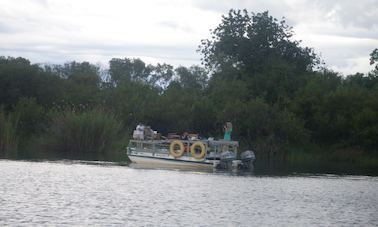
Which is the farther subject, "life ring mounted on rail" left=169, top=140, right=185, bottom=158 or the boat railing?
"life ring mounted on rail" left=169, top=140, right=185, bottom=158

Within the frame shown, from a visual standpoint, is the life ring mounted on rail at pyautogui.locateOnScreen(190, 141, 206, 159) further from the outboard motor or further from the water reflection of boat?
the outboard motor

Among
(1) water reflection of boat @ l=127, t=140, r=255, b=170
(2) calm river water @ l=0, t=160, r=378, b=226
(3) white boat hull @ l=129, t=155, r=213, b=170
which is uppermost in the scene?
(1) water reflection of boat @ l=127, t=140, r=255, b=170

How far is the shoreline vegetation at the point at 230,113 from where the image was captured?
56406 mm

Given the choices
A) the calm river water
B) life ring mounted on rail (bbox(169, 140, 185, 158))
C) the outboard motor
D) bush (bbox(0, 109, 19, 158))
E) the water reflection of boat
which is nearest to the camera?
the calm river water

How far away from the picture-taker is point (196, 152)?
48031 mm

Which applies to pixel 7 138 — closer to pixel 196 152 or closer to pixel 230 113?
pixel 196 152

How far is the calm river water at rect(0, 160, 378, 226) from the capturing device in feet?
79.8

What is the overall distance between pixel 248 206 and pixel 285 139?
3909 cm

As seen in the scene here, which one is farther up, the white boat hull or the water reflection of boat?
the water reflection of boat

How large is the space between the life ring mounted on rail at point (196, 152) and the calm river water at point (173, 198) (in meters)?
4.46

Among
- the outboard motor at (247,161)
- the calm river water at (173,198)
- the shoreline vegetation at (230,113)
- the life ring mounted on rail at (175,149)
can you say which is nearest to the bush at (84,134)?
the shoreline vegetation at (230,113)

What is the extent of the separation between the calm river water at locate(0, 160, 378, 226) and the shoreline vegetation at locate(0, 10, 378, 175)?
9868 millimetres

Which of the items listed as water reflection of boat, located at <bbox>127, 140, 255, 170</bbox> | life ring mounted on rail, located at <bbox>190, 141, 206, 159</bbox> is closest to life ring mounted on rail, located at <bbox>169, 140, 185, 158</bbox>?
water reflection of boat, located at <bbox>127, 140, 255, 170</bbox>

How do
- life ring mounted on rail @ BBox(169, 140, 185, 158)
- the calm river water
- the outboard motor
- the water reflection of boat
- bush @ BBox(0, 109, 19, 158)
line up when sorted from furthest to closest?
bush @ BBox(0, 109, 19, 158)
life ring mounted on rail @ BBox(169, 140, 185, 158)
the outboard motor
the water reflection of boat
the calm river water
